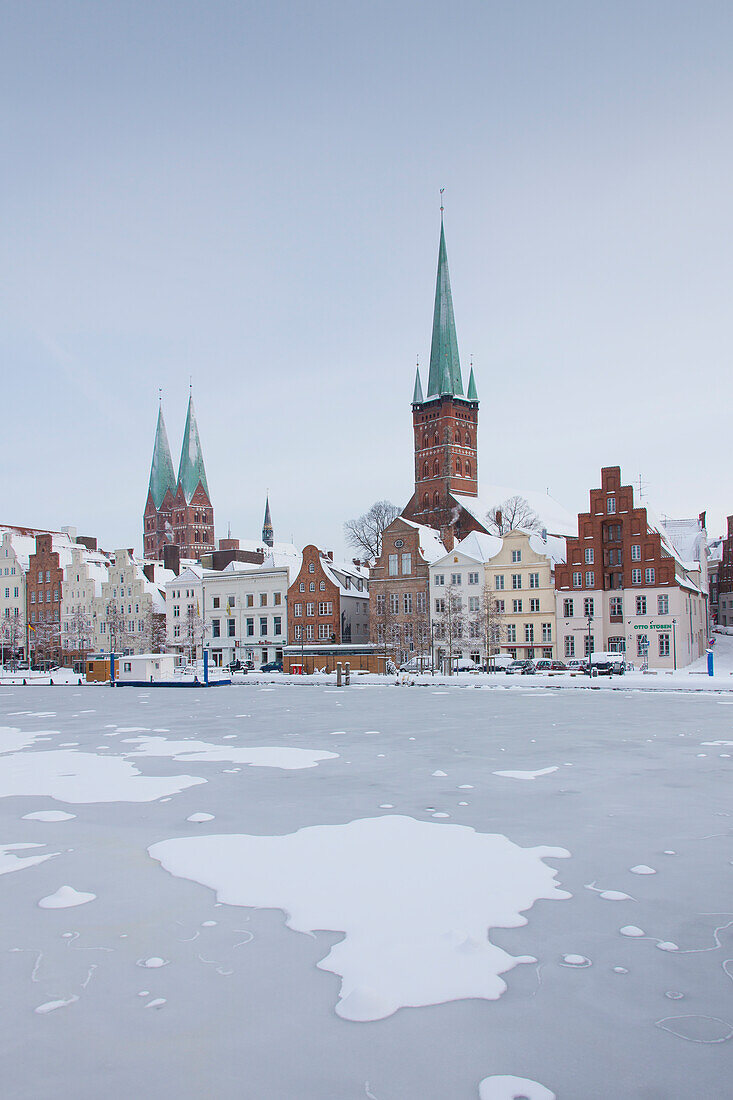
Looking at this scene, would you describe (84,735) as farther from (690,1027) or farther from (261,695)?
(690,1027)

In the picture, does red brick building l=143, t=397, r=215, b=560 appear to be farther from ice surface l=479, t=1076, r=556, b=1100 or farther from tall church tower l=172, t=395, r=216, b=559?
ice surface l=479, t=1076, r=556, b=1100

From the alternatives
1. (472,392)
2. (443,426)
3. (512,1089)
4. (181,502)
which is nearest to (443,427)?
(443,426)

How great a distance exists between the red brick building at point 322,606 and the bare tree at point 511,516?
82.4 feet

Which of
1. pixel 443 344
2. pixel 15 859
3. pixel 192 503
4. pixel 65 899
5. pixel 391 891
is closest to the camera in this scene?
pixel 65 899

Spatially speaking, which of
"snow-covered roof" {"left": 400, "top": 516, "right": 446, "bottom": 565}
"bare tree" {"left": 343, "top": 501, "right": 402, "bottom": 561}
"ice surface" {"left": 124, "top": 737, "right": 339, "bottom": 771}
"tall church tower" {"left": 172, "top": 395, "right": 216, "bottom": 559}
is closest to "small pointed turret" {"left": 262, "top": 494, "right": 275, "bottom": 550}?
"tall church tower" {"left": 172, "top": 395, "right": 216, "bottom": 559}

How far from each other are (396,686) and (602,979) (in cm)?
4466

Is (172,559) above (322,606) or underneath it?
above

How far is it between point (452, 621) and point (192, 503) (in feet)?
328

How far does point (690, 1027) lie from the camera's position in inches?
253

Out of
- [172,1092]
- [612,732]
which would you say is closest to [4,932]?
[172,1092]

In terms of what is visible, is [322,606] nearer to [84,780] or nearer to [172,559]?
[172,559]

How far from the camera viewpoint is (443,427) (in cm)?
11681

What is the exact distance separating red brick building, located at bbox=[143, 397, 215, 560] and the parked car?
106m

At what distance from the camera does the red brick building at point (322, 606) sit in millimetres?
78562
